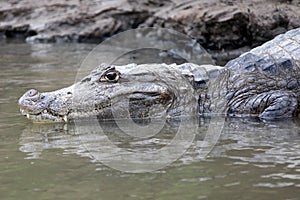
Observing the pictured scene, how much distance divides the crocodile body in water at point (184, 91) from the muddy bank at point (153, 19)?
4.46 meters

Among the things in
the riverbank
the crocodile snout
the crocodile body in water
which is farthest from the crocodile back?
the riverbank

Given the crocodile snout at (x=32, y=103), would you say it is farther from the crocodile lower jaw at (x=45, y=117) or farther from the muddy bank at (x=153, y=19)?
the muddy bank at (x=153, y=19)

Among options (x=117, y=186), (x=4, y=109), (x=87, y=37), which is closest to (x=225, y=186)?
(x=117, y=186)

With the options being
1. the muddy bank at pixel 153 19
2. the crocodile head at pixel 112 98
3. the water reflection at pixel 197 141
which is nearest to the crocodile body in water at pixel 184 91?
the crocodile head at pixel 112 98

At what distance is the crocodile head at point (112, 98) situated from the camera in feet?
20.4

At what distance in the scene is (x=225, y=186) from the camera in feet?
12.6

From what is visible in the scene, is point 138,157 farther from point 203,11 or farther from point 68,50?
point 68,50

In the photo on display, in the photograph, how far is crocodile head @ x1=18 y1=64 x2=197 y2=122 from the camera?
6211mm

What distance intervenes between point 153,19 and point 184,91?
7.33 meters

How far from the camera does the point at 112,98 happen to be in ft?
20.4

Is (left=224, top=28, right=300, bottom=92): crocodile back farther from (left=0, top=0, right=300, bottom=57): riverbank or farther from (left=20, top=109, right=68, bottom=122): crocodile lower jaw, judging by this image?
(left=0, top=0, right=300, bottom=57): riverbank

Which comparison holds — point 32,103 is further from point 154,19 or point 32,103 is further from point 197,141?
point 154,19

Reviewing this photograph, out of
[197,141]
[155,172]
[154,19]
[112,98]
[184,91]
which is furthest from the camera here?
[154,19]

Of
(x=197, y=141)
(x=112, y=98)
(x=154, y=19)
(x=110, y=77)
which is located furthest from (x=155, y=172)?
(x=154, y=19)
